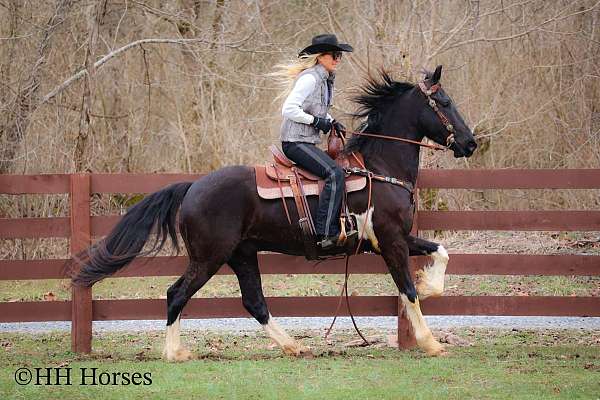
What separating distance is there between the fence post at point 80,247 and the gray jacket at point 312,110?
1997 millimetres

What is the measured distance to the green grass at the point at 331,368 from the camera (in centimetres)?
646

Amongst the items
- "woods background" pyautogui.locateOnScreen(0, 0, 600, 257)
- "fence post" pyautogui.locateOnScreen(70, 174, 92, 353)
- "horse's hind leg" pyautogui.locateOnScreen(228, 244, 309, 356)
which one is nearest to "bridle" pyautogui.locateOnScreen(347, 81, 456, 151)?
"horse's hind leg" pyautogui.locateOnScreen(228, 244, 309, 356)

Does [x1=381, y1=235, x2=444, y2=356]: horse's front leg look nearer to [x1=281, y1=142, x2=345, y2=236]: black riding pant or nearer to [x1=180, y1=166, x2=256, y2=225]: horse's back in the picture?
[x1=281, y1=142, x2=345, y2=236]: black riding pant

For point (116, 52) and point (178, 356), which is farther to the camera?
point (116, 52)

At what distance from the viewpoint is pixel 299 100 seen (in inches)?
318

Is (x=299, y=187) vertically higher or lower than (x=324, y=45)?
lower

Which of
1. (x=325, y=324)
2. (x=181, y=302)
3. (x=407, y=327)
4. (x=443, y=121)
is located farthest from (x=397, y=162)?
(x=325, y=324)

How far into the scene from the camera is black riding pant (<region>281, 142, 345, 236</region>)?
26.0 ft

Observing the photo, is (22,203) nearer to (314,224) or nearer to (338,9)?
(338,9)

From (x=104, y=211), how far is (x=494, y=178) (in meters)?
8.85

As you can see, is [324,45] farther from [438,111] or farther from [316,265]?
[316,265]

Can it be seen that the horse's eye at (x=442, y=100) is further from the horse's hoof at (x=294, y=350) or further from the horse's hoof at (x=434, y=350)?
the horse's hoof at (x=294, y=350)

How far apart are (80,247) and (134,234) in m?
0.62

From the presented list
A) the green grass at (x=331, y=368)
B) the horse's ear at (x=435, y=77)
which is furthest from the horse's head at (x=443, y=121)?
the green grass at (x=331, y=368)
